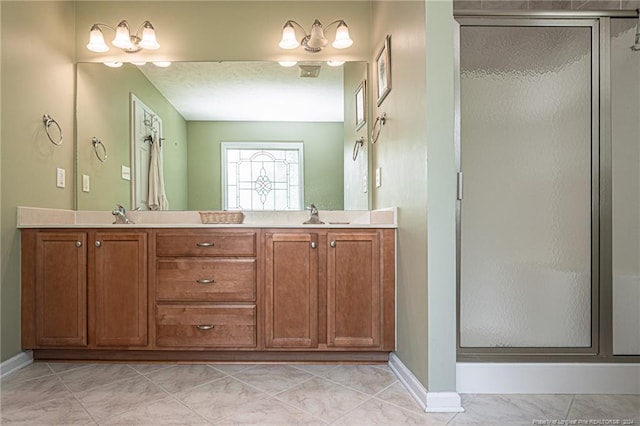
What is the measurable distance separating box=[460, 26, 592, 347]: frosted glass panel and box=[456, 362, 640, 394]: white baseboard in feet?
0.34

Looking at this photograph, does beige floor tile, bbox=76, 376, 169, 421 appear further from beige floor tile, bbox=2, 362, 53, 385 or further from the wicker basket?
the wicker basket

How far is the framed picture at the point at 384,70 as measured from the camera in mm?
2477

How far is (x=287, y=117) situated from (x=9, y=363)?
2208 millimetres

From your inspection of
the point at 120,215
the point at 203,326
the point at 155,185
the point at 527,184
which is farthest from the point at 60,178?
the point at 527,184

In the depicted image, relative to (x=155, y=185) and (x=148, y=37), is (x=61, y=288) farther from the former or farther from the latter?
(x=148, y=37)

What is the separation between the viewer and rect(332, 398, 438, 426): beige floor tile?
170cm

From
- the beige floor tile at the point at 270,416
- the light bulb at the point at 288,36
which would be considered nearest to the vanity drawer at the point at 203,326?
the beige floor tile at the point at 270,416

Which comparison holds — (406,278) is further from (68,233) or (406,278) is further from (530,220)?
(68,233)

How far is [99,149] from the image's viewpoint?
3.04 metres

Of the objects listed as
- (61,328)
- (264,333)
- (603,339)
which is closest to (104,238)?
(61,328)

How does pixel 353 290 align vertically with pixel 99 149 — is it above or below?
below

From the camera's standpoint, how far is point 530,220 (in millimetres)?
2041

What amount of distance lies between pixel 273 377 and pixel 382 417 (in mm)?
685

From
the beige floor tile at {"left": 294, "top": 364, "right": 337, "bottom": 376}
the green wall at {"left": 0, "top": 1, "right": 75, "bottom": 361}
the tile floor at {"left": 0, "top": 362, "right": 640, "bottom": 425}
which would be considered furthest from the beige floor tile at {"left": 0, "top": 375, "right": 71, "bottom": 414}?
the beige floor tile at {"left": 294, "top": 364, "right": 337, "bottom": 376}
